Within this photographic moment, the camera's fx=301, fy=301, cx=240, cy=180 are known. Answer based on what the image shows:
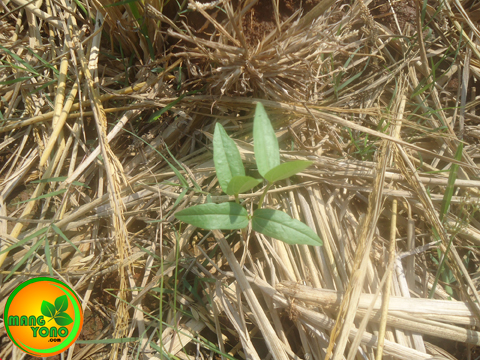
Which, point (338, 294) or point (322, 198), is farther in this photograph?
point (322, 198)

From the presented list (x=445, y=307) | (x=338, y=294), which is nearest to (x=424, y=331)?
(x=445, y=307)

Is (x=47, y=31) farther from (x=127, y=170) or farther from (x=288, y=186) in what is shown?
(x=288, y=186)

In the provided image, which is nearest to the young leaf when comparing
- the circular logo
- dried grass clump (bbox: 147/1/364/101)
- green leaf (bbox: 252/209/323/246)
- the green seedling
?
the green seedling

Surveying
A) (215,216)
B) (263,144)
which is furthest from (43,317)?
(263,144)

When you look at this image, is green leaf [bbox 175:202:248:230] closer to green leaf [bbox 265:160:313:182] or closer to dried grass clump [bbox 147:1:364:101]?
green leaf [bbox 265:160:313:182]

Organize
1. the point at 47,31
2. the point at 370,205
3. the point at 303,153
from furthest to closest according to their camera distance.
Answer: the point at 47,31 < the point at 303,153 < the point at 370,205

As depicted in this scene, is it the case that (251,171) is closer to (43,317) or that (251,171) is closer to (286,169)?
(286,169)

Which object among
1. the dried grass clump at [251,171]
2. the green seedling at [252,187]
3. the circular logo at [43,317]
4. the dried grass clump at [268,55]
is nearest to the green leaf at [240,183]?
the green seedling at [252,187]
